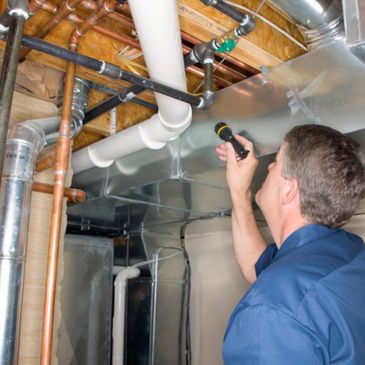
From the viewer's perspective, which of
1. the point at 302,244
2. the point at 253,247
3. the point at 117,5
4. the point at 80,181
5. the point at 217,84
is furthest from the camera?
the point at 80,181

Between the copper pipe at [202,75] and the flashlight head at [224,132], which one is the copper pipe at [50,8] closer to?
the copper pipe at [202,75]

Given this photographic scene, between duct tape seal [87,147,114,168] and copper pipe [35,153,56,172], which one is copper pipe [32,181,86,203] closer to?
copper pipe [35,153,56,172]

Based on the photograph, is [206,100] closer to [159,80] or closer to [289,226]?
[159,80]

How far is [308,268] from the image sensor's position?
0.85 m

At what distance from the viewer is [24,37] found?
1035 mm

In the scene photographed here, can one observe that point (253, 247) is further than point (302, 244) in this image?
Yes

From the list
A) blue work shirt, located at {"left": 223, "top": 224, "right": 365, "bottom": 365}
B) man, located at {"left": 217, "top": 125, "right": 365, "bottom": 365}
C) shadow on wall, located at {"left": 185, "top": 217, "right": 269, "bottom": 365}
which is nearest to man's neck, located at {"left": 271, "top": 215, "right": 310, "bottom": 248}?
man, located at {"left": 217, "top": 125, "right": 365, "bottom": 365}

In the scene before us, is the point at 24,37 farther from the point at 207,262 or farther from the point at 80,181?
the point at 207,262

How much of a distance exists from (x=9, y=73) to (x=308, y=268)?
2.65 feet

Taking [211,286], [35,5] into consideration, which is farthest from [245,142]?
[211,286]

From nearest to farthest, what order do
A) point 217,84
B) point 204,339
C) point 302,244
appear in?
point 302,244, point 217,84, point 204,339

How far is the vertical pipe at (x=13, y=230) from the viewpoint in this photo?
3.75ft

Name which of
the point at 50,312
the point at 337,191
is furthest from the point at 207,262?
the point at 337,191

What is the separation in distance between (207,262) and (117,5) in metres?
1.73
